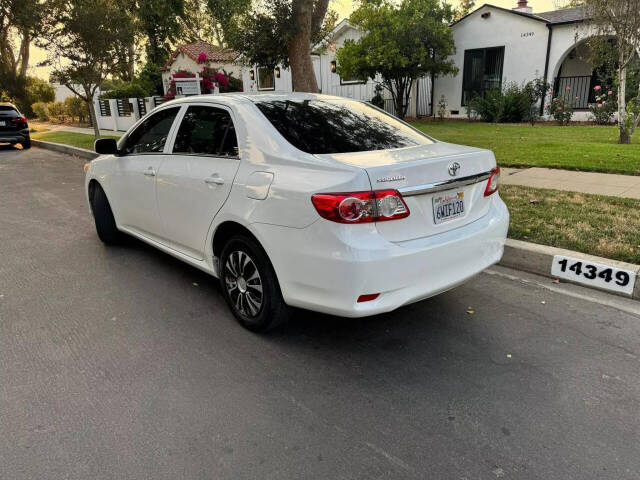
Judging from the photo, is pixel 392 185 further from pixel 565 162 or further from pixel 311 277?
pixel 565 162

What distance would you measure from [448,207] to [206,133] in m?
1.97

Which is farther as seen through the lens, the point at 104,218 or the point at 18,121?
the point at 18,121

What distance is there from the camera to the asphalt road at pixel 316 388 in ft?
7.69

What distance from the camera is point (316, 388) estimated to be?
9.57 feet

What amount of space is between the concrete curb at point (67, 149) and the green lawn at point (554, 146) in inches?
381

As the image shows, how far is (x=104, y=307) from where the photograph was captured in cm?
407

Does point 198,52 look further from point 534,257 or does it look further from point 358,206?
point 358,206

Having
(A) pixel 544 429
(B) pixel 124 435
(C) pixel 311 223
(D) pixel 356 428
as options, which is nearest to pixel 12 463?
(B) pixel 124 435

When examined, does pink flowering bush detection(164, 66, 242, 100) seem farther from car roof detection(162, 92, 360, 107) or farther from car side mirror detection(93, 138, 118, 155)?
car roof detection(162, 92, 360, 107)

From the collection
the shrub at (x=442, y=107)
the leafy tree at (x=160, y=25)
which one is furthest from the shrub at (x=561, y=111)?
the leafy tree at (x=160, y=25)

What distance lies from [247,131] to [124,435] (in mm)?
2051

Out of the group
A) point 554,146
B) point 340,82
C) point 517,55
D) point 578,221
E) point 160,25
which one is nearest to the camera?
point 578,221

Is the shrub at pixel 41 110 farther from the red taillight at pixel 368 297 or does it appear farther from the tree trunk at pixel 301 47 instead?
the red taillight at pixel 368 297

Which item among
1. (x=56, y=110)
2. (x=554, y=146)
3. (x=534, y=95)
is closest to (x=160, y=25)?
(x=56, y=110)
